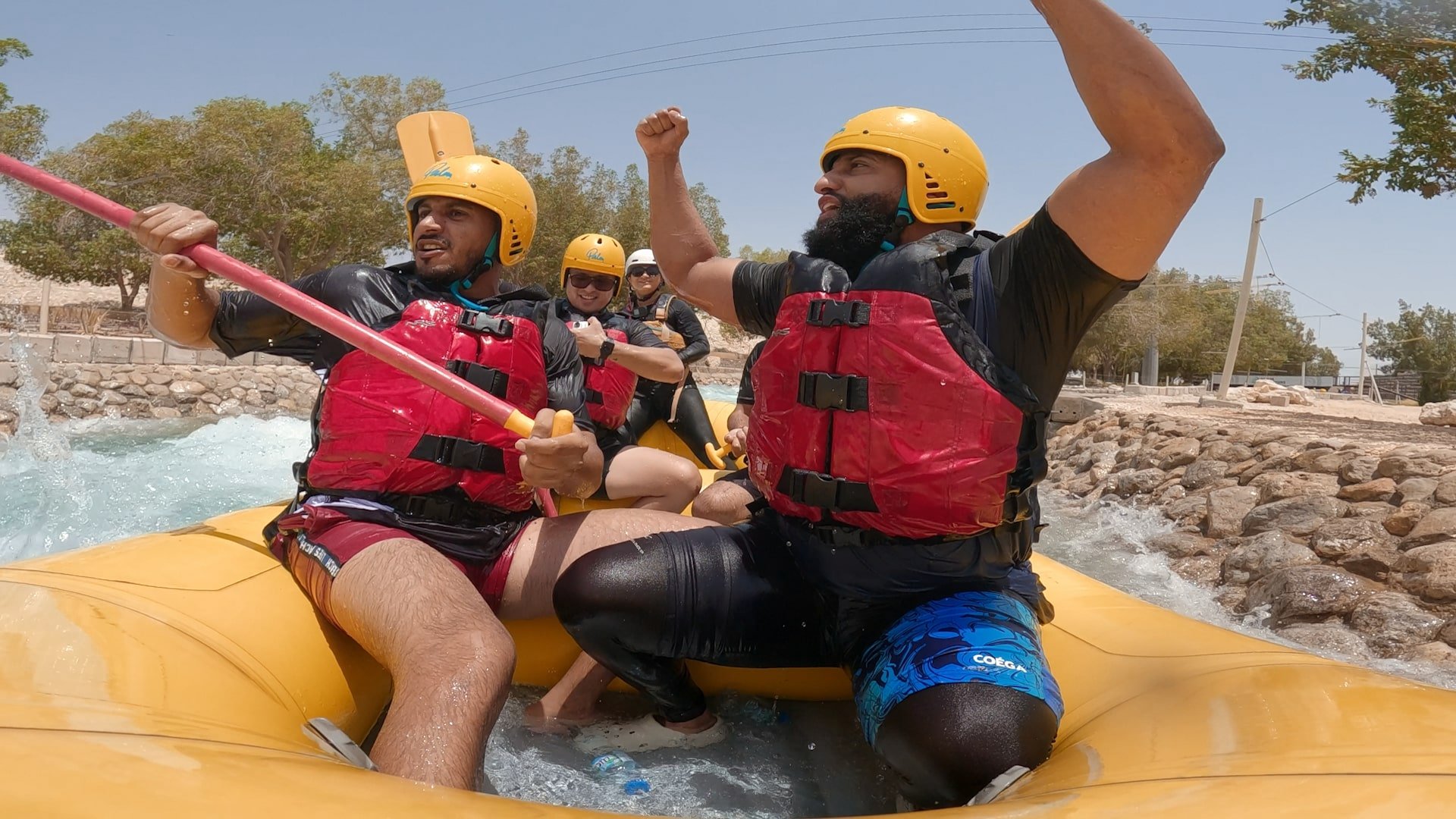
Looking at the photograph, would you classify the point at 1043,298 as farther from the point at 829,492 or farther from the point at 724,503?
the point at 724,503

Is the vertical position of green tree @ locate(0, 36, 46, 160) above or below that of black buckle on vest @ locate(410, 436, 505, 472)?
above

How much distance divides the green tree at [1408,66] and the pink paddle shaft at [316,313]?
29.5 feet

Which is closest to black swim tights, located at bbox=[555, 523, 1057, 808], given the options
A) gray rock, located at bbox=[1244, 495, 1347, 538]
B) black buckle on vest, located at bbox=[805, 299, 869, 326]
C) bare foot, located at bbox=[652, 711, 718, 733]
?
bare foot, located at bbox=[652, 711, 718, 733]

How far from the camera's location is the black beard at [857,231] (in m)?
2.09

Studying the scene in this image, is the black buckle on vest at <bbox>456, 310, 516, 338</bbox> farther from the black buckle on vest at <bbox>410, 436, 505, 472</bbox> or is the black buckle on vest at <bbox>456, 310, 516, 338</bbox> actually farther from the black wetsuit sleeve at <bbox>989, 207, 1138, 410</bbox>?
the black wetsuit sleeve at <bbox>989, 207, 1138, 410</bbox>

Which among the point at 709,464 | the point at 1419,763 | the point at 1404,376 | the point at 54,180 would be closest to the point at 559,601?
the point at 1419,763

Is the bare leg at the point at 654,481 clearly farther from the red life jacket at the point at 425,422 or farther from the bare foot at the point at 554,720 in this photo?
the bare foot at the point at 554,720

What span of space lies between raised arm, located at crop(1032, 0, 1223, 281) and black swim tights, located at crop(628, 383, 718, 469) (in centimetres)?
341

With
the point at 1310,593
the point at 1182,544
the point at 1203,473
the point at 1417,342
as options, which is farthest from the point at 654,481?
the point at 1417,342

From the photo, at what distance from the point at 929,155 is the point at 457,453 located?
1.34 meters

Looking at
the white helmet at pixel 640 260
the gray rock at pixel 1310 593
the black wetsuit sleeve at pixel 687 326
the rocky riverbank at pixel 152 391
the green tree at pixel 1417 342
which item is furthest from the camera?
the green tree at pixel 1417 342

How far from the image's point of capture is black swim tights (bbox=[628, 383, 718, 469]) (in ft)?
16.1

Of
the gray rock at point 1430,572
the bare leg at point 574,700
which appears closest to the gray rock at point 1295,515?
the gray rock at point 1430,572

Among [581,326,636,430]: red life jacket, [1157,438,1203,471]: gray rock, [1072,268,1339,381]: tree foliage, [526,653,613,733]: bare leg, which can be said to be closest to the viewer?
[526,653,613,733]: bare leg
